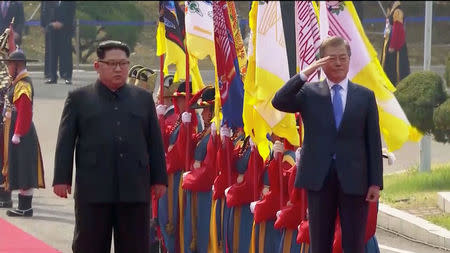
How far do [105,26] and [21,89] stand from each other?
50.7ft

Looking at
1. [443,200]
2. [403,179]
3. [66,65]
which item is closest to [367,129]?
[443,200]

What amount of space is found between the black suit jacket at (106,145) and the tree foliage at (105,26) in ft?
63.0

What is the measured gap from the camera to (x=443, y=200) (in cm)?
1341

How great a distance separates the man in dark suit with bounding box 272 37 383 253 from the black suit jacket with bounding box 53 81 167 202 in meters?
0.90

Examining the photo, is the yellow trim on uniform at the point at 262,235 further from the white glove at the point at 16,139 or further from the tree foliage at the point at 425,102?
the tree foliage at the point at 425,102

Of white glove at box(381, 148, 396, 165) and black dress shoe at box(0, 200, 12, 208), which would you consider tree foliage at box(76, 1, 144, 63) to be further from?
white glove at box(381, 148, 396, 165)

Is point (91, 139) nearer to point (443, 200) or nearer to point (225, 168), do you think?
point (225, 168)

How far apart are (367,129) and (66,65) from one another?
17.2m

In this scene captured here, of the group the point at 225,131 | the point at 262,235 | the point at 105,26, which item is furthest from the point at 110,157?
the point at 105,26

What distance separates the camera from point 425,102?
1442cm

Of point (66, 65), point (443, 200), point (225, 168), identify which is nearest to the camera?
point (225, 168)

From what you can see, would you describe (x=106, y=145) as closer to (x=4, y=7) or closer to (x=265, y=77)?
(x=265, y=77)

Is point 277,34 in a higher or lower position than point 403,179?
higher

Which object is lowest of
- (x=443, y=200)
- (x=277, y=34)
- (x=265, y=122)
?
(x=443, y=200)
